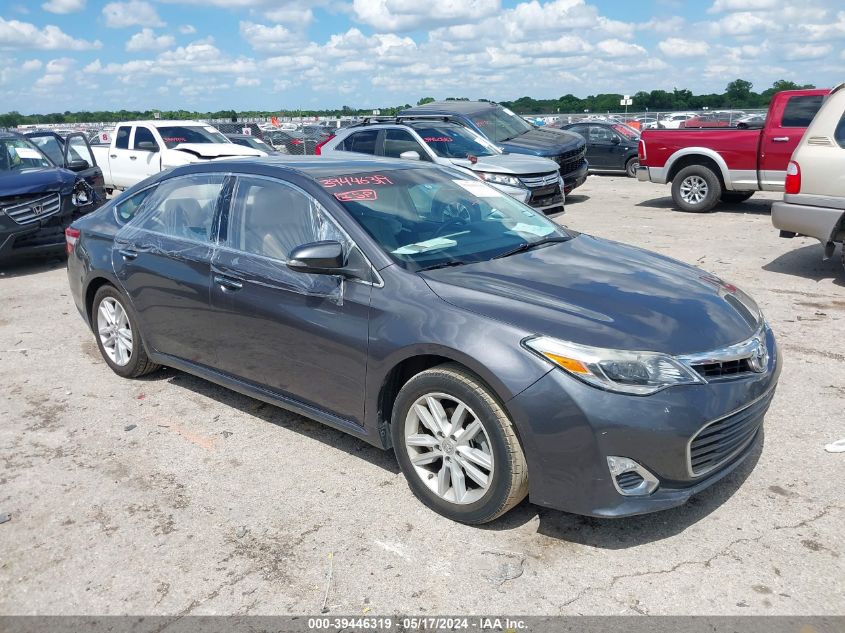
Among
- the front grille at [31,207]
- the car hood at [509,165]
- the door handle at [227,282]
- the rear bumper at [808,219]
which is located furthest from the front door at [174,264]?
the car hood at [509,165]

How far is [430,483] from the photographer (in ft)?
11.7

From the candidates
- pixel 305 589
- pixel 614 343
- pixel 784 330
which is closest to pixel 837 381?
pixel 784 330

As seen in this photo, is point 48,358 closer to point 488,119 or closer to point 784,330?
point 784,330

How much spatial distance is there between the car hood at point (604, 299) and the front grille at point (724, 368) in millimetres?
84

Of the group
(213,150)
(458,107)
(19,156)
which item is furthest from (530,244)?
(458,107)

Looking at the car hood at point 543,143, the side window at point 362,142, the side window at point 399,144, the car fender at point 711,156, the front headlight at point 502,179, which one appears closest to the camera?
the front headlight at point 502,179

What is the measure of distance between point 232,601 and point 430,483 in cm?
106

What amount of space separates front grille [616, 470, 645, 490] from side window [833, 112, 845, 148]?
6.05 m

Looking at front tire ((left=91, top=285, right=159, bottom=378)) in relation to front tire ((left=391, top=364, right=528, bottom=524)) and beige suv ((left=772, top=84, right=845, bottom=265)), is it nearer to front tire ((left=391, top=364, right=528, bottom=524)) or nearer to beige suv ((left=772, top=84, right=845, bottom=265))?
front tire ((left=391, top=364, right=528, bottom=524))

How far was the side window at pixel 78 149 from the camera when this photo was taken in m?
12.1

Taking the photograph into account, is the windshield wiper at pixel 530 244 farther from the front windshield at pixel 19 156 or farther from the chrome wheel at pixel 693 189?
the chrome wheel at pixel 693 189

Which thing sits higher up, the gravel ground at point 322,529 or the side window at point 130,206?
the side window at point 130,206

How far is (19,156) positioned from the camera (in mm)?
10555

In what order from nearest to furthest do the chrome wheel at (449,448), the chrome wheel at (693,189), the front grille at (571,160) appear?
the chrome wheel at (449,448) < the chrome wheel at (693,189) < the front grille at (571,160)
